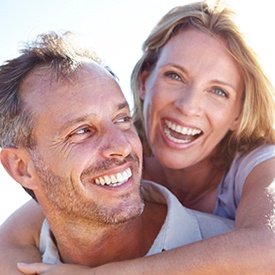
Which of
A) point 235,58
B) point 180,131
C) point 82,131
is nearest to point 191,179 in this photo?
point 180,131

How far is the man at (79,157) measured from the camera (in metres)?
2.38

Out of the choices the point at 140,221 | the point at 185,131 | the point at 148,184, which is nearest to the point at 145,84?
the point at 185,131

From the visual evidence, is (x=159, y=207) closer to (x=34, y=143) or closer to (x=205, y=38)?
(x=34, y=143)

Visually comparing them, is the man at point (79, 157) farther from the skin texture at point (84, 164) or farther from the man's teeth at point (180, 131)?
the man's teeth at point (180, 131)

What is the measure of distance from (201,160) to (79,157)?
129 cm

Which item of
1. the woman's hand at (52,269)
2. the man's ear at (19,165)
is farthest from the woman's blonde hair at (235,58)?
the woman's hand at (52,269)

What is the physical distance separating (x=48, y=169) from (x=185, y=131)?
99cm

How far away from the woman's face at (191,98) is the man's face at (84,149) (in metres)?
0.61

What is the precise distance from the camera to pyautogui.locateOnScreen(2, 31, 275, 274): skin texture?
2068 millimetres

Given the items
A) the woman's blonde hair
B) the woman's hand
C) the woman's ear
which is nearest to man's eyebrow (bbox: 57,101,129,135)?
the woman's hand

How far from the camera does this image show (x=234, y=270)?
204cm

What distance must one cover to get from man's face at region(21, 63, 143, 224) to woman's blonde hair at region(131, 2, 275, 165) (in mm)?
878

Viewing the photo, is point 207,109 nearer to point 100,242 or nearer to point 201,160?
point 201,160

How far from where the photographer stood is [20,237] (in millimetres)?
2922
